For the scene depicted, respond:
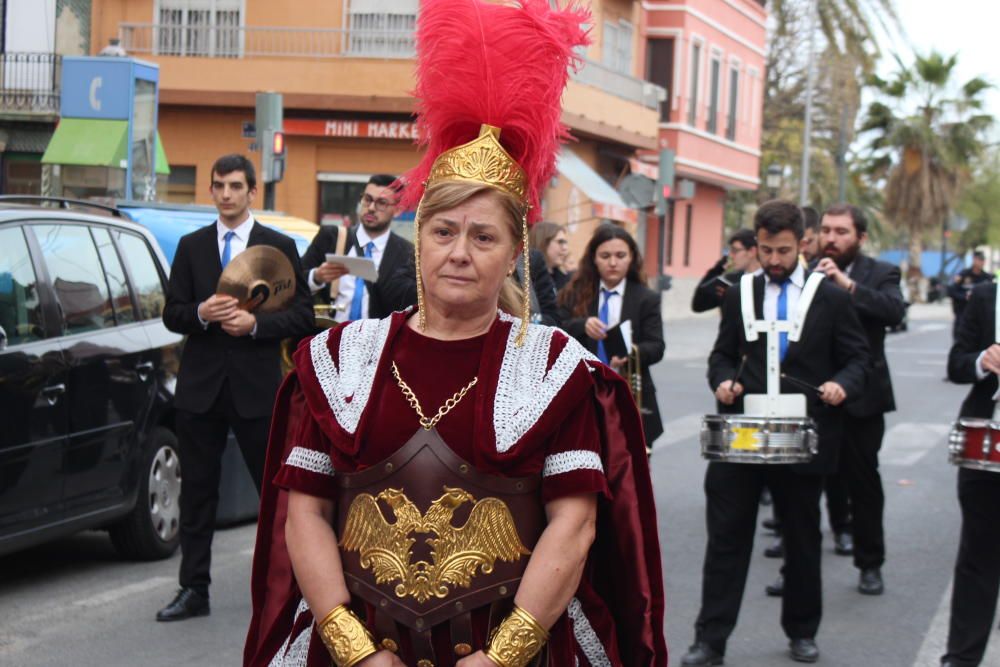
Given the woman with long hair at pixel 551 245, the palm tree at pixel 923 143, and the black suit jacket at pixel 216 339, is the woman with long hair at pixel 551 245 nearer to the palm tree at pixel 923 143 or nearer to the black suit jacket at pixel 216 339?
the black suit jacket at pixel 216 339

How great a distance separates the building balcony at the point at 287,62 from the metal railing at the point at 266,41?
0.06 ft

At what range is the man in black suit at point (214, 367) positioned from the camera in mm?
6863

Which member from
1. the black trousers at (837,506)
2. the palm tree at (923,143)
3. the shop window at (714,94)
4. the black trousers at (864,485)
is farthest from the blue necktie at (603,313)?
the palm tree at (923,143)

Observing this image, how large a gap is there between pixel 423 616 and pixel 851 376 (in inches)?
156

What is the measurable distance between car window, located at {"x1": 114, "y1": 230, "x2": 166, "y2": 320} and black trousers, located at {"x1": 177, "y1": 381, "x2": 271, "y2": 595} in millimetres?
1546

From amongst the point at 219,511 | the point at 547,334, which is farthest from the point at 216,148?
the point at 547,334

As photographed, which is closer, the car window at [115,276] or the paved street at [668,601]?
the paved street at [668,601]

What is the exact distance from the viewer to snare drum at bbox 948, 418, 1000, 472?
5.70 metres

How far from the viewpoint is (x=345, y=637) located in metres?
3.06

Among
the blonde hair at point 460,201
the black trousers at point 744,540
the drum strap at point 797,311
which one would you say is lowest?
the black trousers at point 744,540

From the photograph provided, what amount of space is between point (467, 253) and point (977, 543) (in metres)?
3.59

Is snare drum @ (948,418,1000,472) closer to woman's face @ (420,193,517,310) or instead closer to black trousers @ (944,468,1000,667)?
black trousers @ (944,468,1000,667)

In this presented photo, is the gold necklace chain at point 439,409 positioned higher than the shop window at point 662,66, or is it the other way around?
the shop window at point 662,66

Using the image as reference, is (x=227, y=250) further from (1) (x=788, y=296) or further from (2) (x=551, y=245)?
(2) (x=551, y=245)
